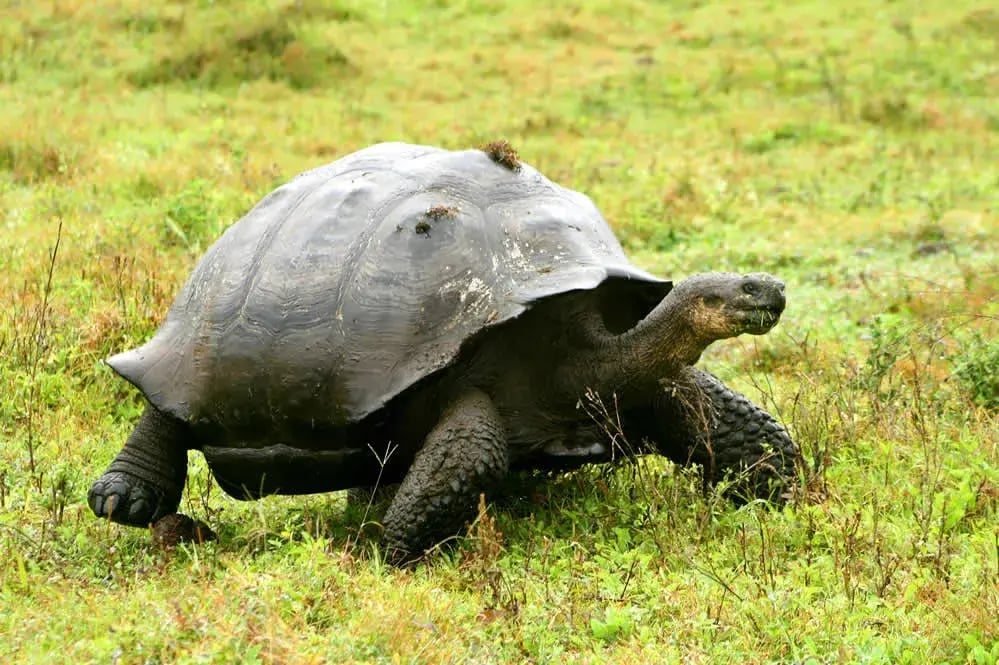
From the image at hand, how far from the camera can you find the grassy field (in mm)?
3801

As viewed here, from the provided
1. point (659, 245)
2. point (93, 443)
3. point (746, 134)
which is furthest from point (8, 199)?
point (746, 134)

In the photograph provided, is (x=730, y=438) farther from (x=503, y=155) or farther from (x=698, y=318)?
(x=503, y=155)

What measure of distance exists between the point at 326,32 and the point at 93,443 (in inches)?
463

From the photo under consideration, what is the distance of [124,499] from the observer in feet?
15.9

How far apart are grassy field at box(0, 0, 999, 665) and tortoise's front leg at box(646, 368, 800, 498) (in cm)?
16

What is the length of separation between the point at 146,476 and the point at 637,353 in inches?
74.8

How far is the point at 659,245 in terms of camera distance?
10.4m

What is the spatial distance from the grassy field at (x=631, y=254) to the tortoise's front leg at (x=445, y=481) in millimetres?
106

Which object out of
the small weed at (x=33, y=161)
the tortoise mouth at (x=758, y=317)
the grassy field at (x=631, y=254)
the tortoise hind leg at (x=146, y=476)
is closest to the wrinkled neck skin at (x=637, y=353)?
the tortoise mouth at (x=758, y=317)

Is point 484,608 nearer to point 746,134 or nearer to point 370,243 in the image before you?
point 370,243

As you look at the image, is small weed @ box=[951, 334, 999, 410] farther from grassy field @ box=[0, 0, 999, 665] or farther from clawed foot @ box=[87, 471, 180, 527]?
clawed foot @ box=[87, 471, 180, 527]

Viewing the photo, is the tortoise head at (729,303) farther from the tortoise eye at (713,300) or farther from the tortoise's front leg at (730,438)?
the tortoise's front leg at (730,438)

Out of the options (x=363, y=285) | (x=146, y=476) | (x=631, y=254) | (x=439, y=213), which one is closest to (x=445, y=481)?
(x=363, y=285)

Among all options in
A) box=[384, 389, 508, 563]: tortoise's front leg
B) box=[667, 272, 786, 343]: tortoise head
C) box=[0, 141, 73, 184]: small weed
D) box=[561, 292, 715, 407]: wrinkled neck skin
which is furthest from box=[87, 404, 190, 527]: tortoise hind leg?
box=[0, 141, 73, 184]: small weed
